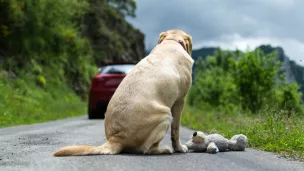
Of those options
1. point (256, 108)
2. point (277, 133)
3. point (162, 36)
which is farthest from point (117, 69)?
point (162, 36)

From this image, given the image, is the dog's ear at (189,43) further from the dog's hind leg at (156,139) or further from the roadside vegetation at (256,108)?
the roadside vegetation at (256,108)

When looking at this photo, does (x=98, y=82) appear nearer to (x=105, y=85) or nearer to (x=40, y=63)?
(x=105, y=85)

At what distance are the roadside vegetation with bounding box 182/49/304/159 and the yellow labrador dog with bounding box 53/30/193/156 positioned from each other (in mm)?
1716

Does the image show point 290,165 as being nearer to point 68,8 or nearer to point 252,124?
point 252,124

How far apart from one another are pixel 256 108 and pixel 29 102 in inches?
388

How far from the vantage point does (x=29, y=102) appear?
64.4 ft

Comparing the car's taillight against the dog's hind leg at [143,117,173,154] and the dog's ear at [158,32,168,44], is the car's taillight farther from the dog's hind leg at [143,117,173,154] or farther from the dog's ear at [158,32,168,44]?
the dog's hind leg at [143,117,173,154]

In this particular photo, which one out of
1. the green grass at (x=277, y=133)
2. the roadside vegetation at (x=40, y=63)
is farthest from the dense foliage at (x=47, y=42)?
the green grass at (x=277, y=133)

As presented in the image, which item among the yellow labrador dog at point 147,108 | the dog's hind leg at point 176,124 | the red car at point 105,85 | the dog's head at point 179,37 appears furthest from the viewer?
the red car at point 105,85

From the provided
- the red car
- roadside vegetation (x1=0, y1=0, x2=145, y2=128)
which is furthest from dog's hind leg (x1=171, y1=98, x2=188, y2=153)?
the red car

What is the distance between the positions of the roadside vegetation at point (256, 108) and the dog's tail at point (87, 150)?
2.37m

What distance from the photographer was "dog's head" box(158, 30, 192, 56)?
6.35 meters

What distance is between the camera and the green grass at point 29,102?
14367 mm

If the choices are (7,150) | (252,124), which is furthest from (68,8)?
(7,150)
